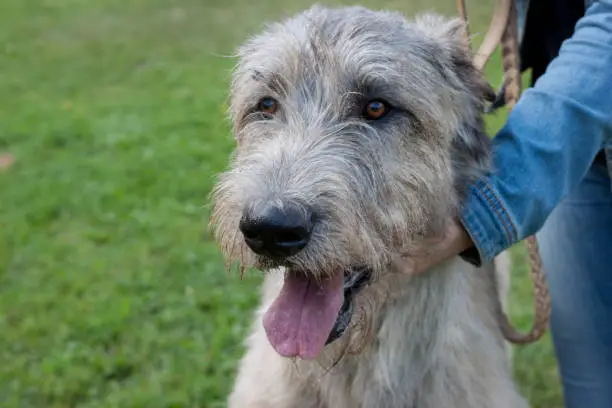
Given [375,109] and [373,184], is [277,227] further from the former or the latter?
[375,109]

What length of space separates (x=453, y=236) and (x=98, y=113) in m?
7.31

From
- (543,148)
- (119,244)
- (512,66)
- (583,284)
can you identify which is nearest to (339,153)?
(543,148)

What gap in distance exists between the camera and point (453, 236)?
2686 mm

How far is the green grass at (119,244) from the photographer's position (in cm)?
477

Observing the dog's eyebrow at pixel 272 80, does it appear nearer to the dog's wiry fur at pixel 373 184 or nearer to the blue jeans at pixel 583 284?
the dog's wiry fur at pixel 373 184

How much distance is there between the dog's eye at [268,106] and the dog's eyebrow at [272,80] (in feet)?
0.17

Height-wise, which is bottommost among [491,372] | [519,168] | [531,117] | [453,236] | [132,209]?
[132,209]

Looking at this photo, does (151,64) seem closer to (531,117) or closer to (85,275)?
(85,275)

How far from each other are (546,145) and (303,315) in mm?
1010

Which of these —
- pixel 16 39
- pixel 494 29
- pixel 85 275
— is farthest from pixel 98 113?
pixel 494 29

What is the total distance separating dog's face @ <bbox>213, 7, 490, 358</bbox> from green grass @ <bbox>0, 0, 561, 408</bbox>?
1.11m

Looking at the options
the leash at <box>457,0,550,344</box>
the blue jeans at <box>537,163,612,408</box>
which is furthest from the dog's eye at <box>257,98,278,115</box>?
the blue jeans at <box>537,163,612,408</box>

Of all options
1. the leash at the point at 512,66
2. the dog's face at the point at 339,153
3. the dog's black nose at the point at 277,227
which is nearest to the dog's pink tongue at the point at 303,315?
the dog's face at the point at 339,153

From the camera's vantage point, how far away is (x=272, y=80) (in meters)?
2.80
